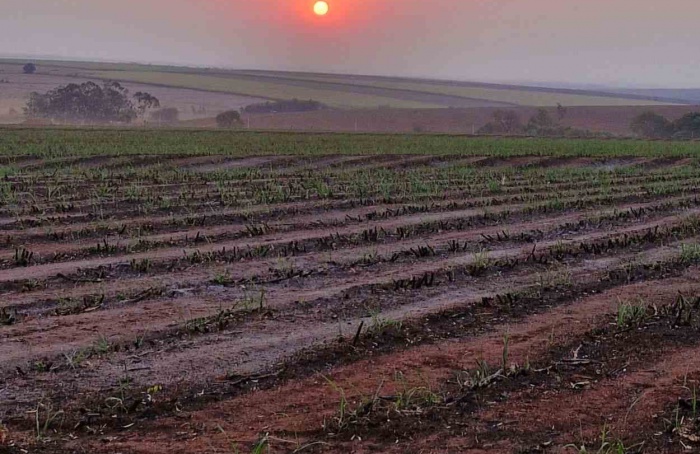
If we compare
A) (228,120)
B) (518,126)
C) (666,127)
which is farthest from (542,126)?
(228,120)

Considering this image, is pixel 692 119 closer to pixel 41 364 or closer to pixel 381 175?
pixel 381 175

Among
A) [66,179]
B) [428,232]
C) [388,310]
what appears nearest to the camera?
[388,310]

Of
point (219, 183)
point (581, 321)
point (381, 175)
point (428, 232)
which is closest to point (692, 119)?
point (381, 175)

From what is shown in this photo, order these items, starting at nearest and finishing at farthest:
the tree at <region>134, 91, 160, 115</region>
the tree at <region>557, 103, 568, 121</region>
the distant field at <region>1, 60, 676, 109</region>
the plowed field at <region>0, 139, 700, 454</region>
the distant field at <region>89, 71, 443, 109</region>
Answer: the plowed field at <region>0, 139, 700, 454</region>
the tree at <region>557, 103, 568, 121</region>
the tree at <region>134, 91, 160, 115</region>
the distant field at <region>89, 71, 443, 109</region>
the distant field at <region>1, 60, 676, 109</region>

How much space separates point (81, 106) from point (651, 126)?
52675mm

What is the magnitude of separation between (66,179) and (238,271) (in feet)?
34.0

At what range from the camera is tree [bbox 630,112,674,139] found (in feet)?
195

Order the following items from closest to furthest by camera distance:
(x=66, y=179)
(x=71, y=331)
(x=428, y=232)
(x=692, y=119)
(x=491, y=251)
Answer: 1. (x=71, y=331)
2. (x=491, y=251)
3. (x=428, y=232)
4. (x=66, y=179)
5. (x=692, y=119)

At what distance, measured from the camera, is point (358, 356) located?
16.6 feet

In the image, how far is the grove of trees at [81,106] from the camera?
78.8 m

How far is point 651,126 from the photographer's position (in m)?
61.8

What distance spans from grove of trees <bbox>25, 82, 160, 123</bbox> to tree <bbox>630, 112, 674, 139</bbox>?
1882 inches

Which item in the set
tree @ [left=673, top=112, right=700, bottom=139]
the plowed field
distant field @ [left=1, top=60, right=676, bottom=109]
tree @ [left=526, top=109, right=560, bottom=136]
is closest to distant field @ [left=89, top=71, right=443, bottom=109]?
distant field @ [left=1, top=60, right=676, bottom=109]

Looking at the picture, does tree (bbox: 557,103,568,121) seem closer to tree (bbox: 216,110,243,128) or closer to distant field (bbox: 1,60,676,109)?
distant field (bbox: 1,60,676,109)
